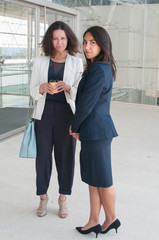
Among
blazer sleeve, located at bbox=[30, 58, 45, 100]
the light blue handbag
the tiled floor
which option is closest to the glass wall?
the tiled floor

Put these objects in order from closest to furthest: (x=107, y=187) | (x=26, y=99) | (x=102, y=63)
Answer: (x=102, y=63)
(x=107, y=187)
(x=26, y=99)

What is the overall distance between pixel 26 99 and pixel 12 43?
115 centimetres

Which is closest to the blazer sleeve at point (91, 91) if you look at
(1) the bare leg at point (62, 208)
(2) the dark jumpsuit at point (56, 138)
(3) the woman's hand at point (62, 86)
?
(3) the woman's hand at point (62, 86)

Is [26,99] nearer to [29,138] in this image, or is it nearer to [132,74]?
[29,138]

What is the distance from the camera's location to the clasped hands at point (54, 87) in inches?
93.9

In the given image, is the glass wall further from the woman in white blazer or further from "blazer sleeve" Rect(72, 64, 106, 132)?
"blazer sleeve" Rect(72, 64, 106, 132)

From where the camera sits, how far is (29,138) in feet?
8.64

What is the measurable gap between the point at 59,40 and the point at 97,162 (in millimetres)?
1018

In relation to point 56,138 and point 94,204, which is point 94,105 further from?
point 94,204

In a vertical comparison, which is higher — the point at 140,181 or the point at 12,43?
the point at 12,43

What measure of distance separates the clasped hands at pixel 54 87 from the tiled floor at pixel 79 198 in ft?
3.78

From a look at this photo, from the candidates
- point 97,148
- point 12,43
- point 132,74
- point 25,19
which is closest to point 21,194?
point 97,148

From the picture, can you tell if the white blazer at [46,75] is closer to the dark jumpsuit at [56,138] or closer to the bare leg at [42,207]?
the dark jumpsuit at [56,138]

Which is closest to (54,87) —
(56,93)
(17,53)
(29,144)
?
(56,93)
